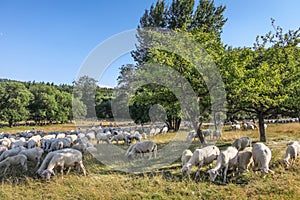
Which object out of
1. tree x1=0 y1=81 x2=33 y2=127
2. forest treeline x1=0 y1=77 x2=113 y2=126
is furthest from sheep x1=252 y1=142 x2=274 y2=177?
tree x1=0 y1=81 x2=33 y2=127

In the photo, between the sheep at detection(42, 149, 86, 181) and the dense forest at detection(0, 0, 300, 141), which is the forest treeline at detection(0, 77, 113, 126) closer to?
the dense forest at detection(0, 0, 300, 141)

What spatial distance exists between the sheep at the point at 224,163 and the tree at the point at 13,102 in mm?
61402

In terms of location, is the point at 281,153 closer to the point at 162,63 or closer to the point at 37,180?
the point at 162,63

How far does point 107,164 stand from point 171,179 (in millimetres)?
4309

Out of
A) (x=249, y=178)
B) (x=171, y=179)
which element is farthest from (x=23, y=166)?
(x=249, y=178)

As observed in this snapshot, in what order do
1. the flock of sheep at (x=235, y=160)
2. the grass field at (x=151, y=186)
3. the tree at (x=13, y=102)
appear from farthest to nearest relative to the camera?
the tree at (x=13, y=102), the flock of sheep at (x=235, y=160), the grass field at (x=151, y=186)

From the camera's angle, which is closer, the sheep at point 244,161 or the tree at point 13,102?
the sheep at point 244,161

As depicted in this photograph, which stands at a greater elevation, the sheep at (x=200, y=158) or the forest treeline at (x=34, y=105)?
the forest treeline at (x=34, y=105)

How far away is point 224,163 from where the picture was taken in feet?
30.5

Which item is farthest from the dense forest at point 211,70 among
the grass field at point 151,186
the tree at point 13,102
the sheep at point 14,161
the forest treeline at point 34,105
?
the tree at point 13,102

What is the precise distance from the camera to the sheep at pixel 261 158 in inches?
352

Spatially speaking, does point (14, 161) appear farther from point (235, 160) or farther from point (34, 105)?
point (34, 105)

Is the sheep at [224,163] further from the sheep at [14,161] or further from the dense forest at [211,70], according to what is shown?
the sheep at [14,161]

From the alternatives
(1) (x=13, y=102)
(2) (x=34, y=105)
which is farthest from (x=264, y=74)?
(2) (x=34, y=105)
